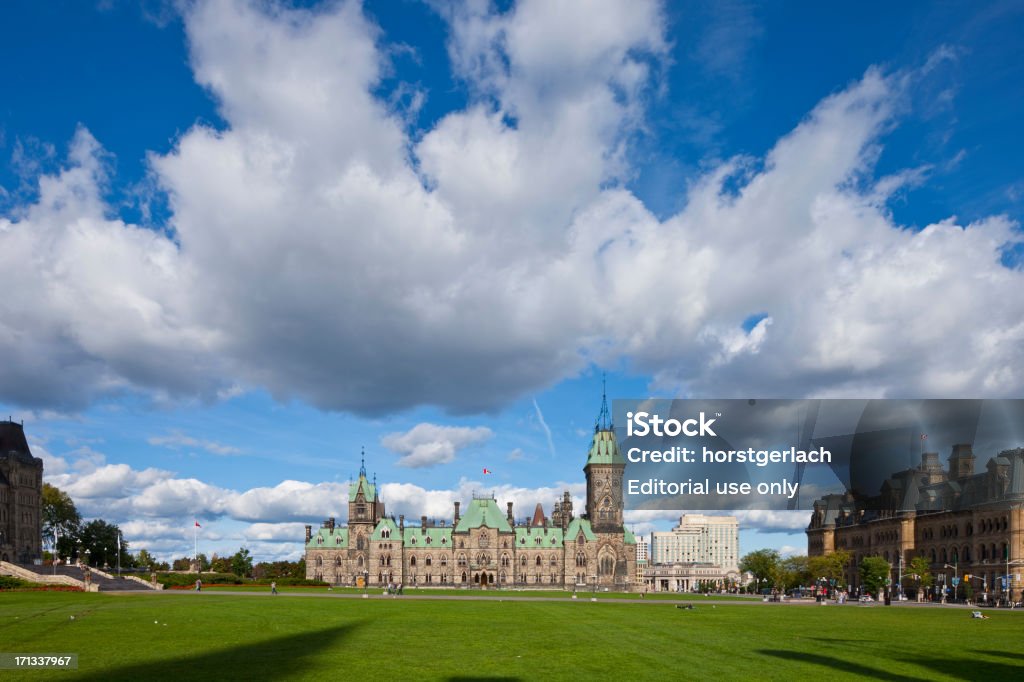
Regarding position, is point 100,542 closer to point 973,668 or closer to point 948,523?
point 948,523

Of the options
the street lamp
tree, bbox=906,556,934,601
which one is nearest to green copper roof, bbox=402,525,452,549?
tree, bbox=906,556,934,601

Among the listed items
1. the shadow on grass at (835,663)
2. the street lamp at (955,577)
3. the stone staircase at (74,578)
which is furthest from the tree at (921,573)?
the stone staircase at (74,578)

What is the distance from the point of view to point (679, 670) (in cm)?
2566

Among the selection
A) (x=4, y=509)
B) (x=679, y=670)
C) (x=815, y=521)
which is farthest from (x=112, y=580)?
(x=815, y=521)

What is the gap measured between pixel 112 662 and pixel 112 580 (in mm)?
85435

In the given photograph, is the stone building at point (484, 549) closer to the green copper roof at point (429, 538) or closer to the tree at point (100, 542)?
the green copper roof at point (429, 538)

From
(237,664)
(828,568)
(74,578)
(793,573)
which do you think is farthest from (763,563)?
(237,664)

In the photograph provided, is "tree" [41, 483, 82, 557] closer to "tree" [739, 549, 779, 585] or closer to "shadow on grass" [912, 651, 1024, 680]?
"tree" [739, 549, 779, 585]

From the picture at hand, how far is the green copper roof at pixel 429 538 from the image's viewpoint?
158 metres

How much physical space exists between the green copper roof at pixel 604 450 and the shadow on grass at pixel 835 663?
131366 mm

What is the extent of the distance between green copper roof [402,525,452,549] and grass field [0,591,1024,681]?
4287 inches

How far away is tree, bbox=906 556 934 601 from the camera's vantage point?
113 m

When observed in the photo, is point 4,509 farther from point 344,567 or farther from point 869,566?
point 869,566

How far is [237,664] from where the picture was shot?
26.1m
